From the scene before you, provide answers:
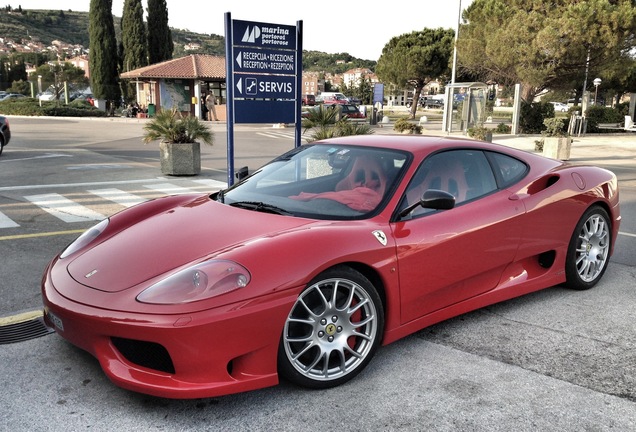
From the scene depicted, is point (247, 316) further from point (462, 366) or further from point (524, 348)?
point (524, 348)

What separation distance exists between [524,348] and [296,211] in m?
1.69

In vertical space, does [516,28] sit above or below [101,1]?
below

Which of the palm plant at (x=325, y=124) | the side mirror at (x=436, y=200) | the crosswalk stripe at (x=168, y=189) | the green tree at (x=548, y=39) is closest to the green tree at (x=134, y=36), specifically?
the green tree at (x=548, y=39)

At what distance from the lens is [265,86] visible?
26.6 feet

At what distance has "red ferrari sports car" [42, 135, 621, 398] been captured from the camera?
2646 millimetres

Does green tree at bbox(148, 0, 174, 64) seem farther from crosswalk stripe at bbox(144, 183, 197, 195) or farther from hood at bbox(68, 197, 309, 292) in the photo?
hood at bbox(68, 197, 309, 292)

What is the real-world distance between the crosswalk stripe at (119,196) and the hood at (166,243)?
5.13 metres

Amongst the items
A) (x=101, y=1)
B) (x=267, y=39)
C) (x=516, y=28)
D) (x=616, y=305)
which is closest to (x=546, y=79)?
(x=516, y=28)

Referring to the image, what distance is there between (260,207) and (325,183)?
0.55 m

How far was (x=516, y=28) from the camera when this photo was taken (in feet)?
84.4

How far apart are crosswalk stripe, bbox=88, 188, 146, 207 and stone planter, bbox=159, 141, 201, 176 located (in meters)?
1.88

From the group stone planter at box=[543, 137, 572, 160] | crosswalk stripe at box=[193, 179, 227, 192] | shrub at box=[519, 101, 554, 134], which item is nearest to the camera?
crosswalk stripe at box=[193, 179, 227, 192]

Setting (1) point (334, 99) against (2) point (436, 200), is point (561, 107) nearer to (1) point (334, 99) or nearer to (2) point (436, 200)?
Result: (1) point (334, 99)

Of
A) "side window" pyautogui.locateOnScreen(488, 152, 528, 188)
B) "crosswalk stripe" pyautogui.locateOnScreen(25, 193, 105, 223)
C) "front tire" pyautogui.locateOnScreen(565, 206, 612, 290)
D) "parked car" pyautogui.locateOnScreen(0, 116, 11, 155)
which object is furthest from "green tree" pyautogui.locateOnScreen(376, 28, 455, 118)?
"side window" pyautogui.locateOnScreen(488, 152, 528, 188)
